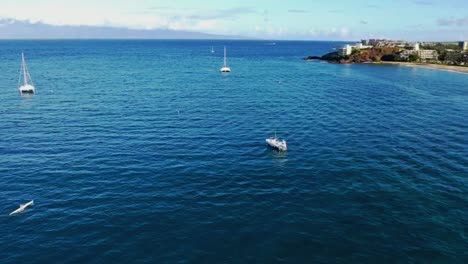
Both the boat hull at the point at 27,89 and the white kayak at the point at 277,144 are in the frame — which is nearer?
the white kayak at the point at 277,144

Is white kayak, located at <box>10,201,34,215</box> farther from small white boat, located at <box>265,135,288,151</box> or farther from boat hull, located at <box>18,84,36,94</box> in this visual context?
boat hull, located at <box>18,84,36,94</box>

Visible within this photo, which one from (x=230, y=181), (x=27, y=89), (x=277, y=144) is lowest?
(x=230, y=181)

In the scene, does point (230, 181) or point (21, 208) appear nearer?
point (21, 208)

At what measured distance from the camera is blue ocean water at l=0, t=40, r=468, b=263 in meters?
44.1

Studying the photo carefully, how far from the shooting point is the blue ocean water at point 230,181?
145 ft

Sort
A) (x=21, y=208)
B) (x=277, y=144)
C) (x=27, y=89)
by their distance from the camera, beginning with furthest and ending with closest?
(x=27, y=89), (x=277, y=144), (x=21, y=208)

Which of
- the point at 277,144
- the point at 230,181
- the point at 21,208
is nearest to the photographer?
the point at 21,208

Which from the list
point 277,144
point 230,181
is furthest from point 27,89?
point 230,181

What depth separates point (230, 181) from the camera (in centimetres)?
A: 6122

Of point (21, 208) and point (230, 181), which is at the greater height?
point (230, 181)

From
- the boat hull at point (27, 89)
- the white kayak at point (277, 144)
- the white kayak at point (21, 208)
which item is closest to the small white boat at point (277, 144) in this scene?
the white kayak at point (277, 144)

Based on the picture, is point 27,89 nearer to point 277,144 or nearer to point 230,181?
point 277,144

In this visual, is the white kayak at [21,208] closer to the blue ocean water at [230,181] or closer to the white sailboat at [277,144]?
the blue ocean water at [230,181]

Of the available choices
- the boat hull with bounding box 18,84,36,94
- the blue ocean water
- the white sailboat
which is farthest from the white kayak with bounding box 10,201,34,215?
the boat hull with bounding box 18,84,36,94
